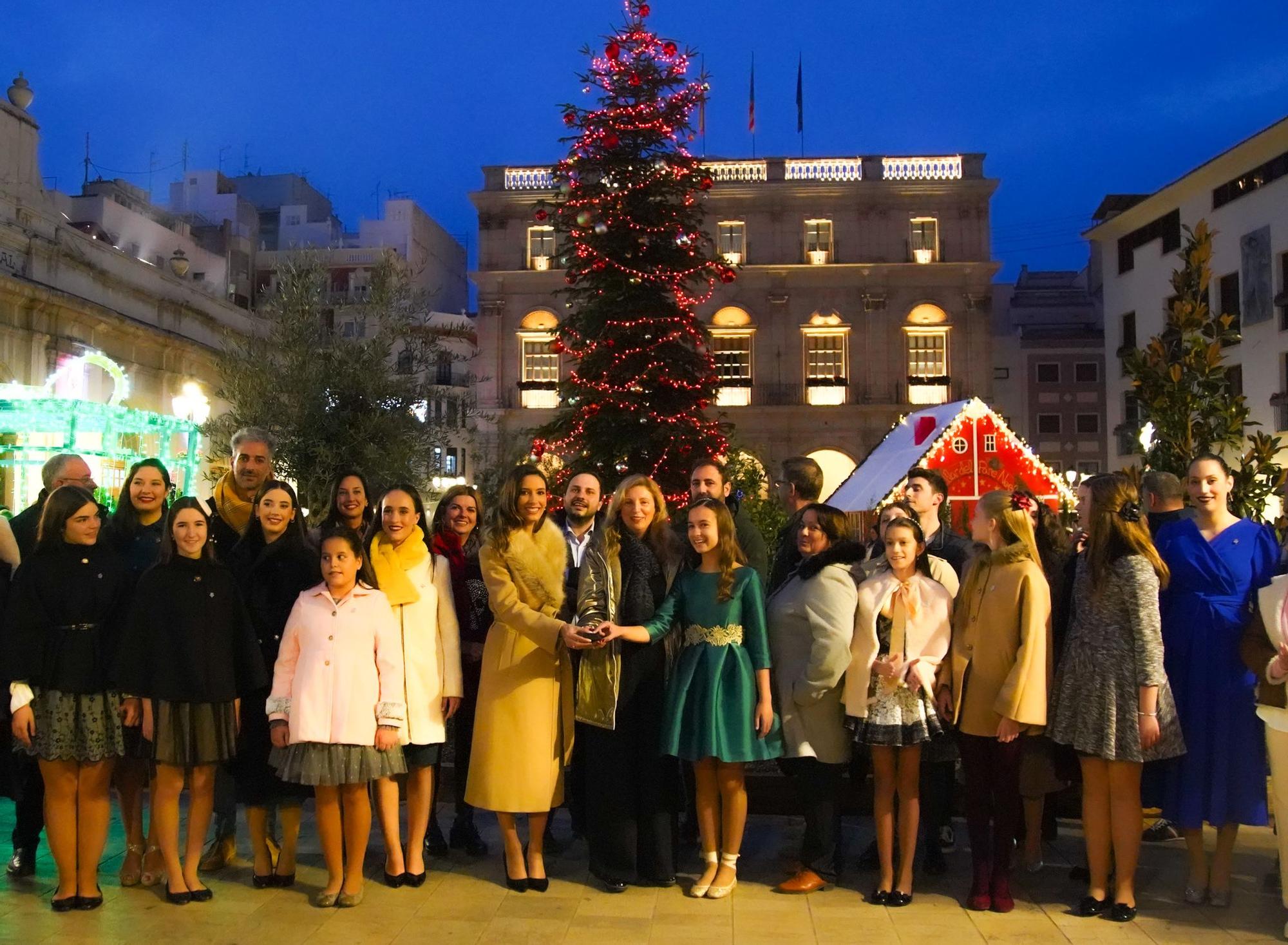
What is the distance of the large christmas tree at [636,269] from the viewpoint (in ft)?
43.9

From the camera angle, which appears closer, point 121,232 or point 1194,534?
point 1194,534

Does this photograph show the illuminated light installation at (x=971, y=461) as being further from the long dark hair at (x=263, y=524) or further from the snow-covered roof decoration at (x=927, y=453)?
the long dark hair at (x=263, y=524)

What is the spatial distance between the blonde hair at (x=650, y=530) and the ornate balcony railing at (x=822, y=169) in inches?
1226

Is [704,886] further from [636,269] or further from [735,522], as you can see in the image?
[636,269]

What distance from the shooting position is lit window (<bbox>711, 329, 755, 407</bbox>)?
1375 inches

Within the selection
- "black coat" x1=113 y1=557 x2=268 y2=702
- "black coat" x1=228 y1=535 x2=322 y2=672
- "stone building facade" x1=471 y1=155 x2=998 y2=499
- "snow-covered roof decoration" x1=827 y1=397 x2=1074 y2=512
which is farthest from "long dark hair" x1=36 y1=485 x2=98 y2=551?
"stone building facade" x1=471 y1=155 x2=998 y2=499

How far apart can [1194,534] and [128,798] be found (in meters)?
5.19

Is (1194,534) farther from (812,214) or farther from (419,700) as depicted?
(812,214)

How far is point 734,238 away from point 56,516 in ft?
104

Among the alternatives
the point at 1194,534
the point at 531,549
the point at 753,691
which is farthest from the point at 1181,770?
the point at 531,549

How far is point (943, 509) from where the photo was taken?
744 centimetres

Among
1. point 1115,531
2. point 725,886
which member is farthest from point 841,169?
point 725,886

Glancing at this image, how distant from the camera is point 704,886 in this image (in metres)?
5.17

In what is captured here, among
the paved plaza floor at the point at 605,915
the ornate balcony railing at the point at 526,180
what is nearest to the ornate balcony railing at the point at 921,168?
the ornate balcony railing at the point at 526,180
